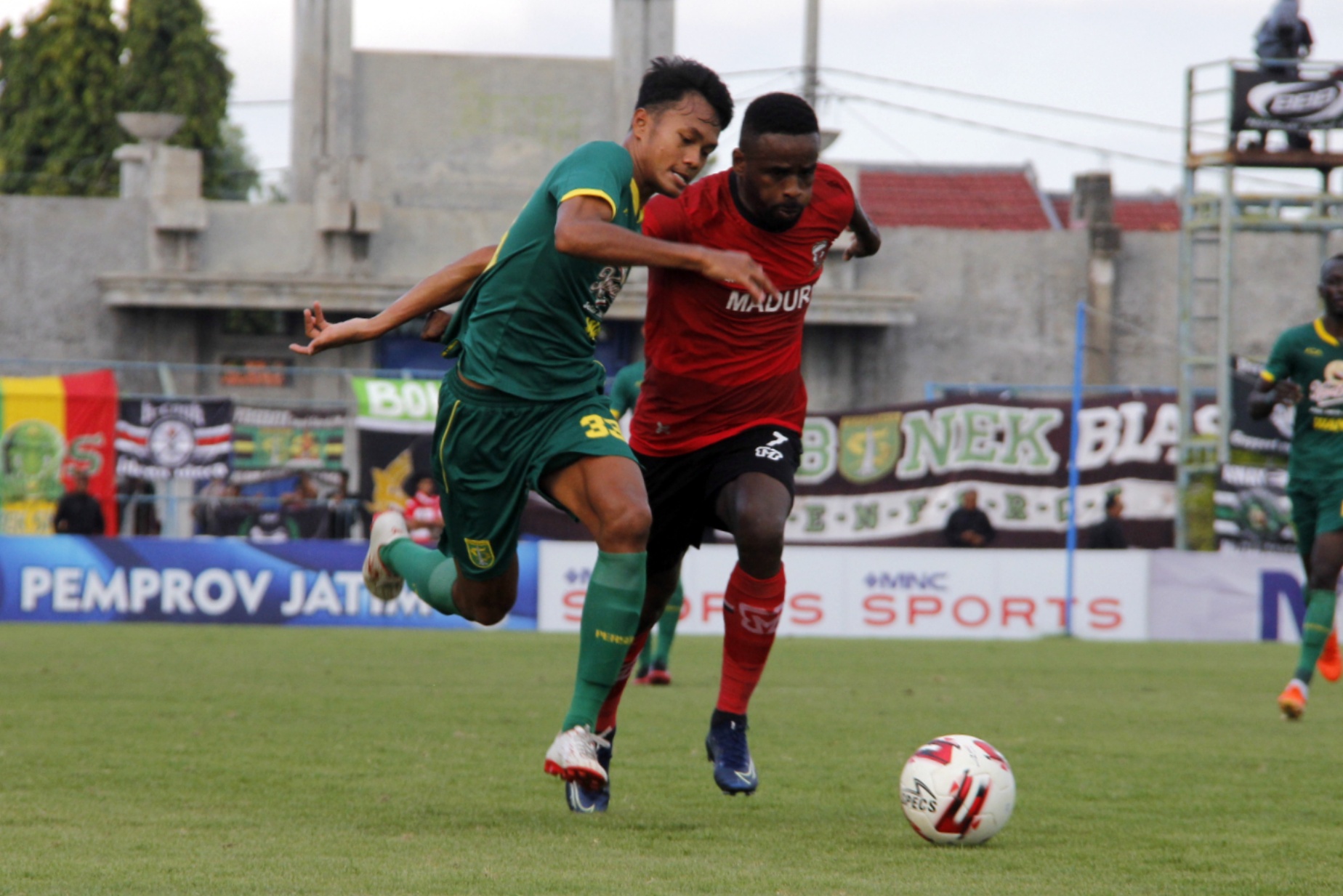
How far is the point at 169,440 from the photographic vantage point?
18.5m

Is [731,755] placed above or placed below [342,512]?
above

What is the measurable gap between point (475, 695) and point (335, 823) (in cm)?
503

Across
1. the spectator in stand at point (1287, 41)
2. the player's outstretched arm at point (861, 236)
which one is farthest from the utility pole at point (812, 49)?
the player's outstretched arm at point (861, 236)

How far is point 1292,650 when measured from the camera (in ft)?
55.3

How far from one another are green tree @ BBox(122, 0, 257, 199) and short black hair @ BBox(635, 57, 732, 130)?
145ft

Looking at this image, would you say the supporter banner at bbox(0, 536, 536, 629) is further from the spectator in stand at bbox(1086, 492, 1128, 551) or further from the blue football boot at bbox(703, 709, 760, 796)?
the blue football boot at bbox(703, 709, 760, 796)

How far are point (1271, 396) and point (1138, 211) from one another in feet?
137

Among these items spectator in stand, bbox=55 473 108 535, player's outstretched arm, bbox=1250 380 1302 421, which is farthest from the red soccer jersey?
spectator in stand, bbox=55 473 108 535

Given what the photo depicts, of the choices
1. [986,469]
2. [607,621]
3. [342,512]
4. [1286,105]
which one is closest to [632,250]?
[607,621]

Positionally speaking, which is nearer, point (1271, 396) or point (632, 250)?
point (632, 250)

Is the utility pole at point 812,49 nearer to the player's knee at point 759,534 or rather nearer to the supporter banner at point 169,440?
the supporter banner at point 169,440

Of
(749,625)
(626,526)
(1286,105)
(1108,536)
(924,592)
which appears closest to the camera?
(626,526)

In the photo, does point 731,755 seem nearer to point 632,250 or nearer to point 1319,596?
point 632,250

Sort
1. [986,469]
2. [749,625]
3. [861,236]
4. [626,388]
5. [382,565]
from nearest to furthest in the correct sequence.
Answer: [749,625] < [861,236] < [382,565] < [626,388] < [986,469]
